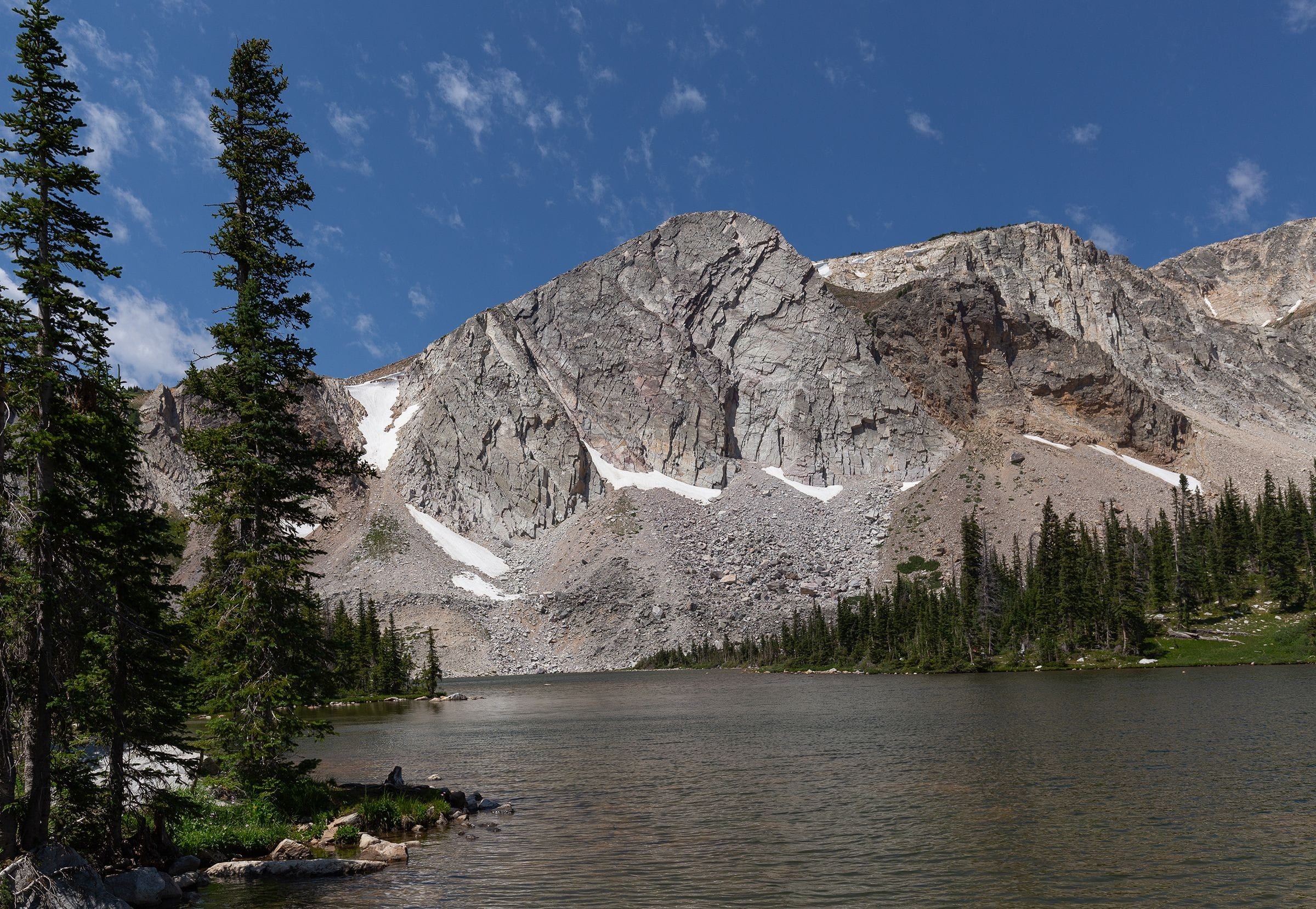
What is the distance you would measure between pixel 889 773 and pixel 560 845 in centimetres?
1507

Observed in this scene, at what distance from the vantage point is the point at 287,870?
66.4 ft

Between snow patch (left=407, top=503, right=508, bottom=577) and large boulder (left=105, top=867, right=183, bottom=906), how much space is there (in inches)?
6425

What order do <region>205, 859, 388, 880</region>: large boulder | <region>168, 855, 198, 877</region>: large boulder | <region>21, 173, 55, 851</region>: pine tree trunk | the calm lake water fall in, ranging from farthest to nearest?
<region>205, 859, 388, 880</region>: large boulder, <region>168, 855, 198, 877</region>: large boulder, the calm lake water, <region>21, 173, 55, 851</region>: pine tree trunk

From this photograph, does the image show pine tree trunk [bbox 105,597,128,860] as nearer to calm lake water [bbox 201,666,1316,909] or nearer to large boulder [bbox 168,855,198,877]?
large boulder [bbox 168,855,198,877]

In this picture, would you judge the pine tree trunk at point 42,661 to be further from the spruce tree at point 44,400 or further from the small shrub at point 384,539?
the small shrub at point 384,539

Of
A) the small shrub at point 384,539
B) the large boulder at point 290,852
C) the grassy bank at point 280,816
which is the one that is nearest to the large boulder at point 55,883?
the grassy bank at point 280,816

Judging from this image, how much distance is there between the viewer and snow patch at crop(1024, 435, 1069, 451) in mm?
189750

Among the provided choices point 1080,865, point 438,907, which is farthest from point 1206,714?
point 438,907

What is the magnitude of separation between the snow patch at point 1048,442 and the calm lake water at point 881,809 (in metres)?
139

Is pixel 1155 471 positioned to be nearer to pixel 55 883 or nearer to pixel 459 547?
pixel 459 547

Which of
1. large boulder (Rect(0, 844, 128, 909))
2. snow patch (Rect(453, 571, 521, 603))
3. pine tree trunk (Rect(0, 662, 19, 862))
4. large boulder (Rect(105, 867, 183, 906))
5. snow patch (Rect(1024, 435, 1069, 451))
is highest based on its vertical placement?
snow patch (Rect(1024, 435, 1069, 451))

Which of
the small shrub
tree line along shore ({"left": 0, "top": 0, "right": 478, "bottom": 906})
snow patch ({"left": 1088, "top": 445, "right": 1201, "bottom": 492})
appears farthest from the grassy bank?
snow patch ({"left": 1088, "top": 445, "right": 1201, "bottom": 492})

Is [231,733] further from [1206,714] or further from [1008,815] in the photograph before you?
[1206,714]

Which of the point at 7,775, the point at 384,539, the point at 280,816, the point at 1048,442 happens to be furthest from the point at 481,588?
the point at 7,775
